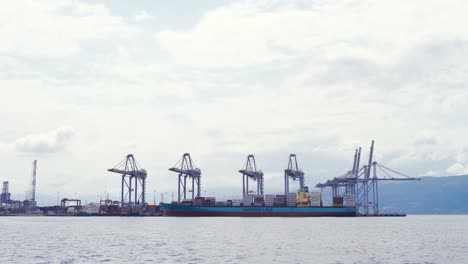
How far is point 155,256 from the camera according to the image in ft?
152

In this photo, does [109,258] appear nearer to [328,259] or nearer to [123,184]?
[328,259]

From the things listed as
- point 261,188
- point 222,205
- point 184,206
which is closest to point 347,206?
point 261,188

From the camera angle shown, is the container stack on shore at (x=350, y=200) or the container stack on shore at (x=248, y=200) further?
the container stack on shore at (x=350, y=200)

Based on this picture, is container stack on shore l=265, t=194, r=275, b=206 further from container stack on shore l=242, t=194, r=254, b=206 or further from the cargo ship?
container stack on shore l=242, t=194, r=254, b=206

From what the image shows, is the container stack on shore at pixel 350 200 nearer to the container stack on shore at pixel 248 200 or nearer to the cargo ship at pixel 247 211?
the cargo ship at pixel 247 211

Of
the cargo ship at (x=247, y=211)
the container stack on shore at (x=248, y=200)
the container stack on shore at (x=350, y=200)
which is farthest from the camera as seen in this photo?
the container stack on shore at (x=350, y=200)

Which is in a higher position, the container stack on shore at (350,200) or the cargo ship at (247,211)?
the container stack on shore at (350,200)

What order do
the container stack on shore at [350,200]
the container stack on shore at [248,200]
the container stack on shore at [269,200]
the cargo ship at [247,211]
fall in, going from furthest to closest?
the container stack on shore at [350,200]
the container stack on shore at [269,200]
the container stack on shore at [248,200]
the cargo ship at [247,211]

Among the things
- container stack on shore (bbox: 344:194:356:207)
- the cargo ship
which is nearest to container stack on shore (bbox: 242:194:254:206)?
the cargo ship

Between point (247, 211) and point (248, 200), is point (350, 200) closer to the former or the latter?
point (248, 200)

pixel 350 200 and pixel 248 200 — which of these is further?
pixel 350 200

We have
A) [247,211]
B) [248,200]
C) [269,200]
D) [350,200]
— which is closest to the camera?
[247,211]

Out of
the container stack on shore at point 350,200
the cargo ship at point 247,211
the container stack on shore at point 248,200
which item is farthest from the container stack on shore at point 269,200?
the container stack on shore at point 350,200

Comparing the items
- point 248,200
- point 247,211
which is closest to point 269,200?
point 248,200
